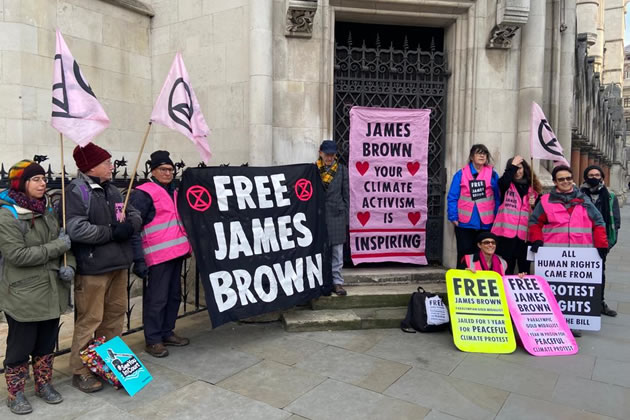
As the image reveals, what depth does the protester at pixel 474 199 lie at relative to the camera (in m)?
5.82

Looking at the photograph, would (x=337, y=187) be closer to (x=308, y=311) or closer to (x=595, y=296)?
(x=308, y=311)

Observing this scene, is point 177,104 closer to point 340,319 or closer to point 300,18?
point 300,18

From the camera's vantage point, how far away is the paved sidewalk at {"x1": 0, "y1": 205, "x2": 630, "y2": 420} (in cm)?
363

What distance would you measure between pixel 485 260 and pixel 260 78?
347 centimetres

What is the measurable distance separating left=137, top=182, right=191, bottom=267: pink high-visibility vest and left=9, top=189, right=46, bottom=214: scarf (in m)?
1.05

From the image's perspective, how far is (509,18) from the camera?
247 inches

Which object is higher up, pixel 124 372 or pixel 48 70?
pixel 48 70

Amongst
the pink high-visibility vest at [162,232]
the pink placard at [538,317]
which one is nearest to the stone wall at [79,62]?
the pink high-visibility vest at [162,232]

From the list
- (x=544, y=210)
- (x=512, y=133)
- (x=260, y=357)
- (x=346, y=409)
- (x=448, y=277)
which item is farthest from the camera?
(x=512, y=133)

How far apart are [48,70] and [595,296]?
7.43 metres

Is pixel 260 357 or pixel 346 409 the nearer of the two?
pixel 346 409

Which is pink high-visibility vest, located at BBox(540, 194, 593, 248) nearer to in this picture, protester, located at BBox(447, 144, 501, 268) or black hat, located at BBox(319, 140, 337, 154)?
protester, located at BBox(447, 144, 501, 268)

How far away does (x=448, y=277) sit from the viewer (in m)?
5.14

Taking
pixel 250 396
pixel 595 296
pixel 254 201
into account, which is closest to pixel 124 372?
pixel 250 396
